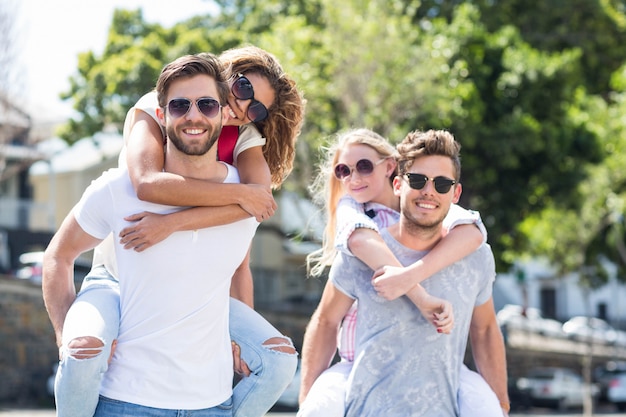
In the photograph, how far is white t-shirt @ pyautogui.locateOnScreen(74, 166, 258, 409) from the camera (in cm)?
307

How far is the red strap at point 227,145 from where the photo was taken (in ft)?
12.0

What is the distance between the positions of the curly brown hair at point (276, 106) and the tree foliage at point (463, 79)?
1526 centimetres

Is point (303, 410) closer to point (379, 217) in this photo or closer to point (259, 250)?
point (379, 217)

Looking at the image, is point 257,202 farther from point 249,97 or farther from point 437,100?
point 437,100

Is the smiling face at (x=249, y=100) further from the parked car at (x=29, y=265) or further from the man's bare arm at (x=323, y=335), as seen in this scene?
the parked car at (x=29, y=265)

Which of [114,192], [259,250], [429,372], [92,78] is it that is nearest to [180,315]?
[114,192]

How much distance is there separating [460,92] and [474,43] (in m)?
1.94

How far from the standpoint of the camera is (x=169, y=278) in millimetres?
3090

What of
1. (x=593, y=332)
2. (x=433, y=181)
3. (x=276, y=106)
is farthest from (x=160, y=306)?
(x=593, y=332)

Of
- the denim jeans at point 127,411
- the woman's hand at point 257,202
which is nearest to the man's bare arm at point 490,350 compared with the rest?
the woman's hand at point 257,202

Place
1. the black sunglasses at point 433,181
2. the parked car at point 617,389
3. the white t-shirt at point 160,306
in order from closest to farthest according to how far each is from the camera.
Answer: the white t-shirt at point 160,306
the black sunglasses at point 433,181
the parked car at point 617,389

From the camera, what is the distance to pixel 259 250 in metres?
39.1

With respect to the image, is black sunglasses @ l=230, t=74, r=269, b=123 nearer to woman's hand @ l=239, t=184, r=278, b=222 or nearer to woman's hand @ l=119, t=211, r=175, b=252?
woman's hand @ l=239, t=184, r=278, b=222

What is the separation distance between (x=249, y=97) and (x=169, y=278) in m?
0.84
